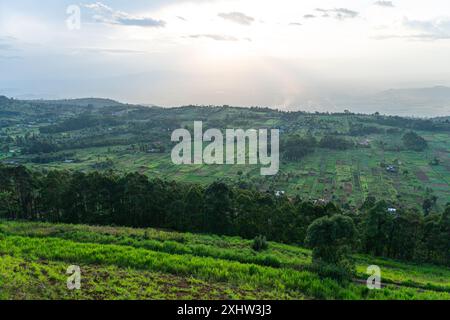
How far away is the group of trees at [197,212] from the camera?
26.0 m

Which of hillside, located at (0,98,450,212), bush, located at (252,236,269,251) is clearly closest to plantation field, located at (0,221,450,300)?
bush, located at (252,236,269,251)

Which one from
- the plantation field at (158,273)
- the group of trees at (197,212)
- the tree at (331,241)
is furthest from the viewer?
the group of trees at (197,212)

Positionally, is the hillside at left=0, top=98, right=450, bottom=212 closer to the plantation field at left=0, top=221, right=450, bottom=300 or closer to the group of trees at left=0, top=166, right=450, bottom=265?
the group of trees at left=0, top=166, right=450, bottom=265

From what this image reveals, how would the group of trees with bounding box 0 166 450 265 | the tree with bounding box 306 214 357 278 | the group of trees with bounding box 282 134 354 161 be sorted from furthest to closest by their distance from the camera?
the group of trees with bounding box 282 134 354 161, the group of trees with bounding box 0 166 450 265, the tree with bounding box 306 214 357 278

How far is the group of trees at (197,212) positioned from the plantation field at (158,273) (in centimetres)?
595

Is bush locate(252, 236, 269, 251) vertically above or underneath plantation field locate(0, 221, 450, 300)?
underneath

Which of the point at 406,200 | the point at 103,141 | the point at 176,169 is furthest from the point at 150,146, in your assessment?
the point at 406,200

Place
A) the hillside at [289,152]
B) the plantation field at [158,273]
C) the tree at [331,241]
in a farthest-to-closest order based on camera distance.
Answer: the hillside at [289,152], the tree at [331,241], the plantation field at [158,273]

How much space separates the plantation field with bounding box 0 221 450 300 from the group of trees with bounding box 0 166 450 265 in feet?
19.5

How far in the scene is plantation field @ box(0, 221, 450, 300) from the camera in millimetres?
12828

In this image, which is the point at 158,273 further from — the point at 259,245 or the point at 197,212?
the point at 197,212

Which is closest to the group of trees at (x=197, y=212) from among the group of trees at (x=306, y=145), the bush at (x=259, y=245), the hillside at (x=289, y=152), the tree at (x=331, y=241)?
the bush at (x=259, y=245)

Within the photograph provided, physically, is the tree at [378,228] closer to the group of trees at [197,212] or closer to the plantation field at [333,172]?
the group of trees at [197,212]
